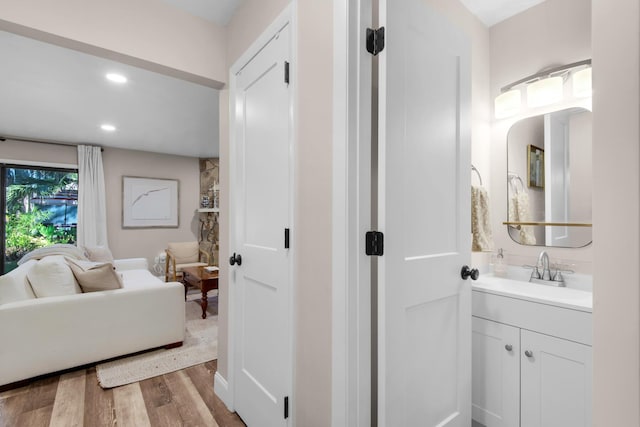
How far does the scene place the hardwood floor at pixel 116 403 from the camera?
1.79 meters

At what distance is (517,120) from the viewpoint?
202 cm

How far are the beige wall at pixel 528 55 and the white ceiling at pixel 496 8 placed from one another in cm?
4

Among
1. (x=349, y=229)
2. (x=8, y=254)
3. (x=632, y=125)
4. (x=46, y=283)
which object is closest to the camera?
(x=632, y=125)

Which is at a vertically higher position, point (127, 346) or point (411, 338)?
point (411, 338)

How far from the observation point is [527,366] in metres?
1.45

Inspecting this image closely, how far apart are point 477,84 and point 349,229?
5.52 ft

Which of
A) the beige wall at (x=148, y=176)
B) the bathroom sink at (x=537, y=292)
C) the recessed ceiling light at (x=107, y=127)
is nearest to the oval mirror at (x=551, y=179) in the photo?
the bathroom sink at (x=537, y=292)

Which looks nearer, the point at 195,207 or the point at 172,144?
the point at 172,144

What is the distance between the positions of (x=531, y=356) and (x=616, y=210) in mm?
1286

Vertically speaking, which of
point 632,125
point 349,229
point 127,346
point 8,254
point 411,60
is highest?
point 411,60

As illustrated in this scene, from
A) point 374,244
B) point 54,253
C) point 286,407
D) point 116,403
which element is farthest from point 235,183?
point 54,253

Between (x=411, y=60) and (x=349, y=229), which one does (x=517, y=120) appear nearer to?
(x=411, y=60)

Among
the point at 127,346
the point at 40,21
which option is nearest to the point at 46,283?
the point at 127,346

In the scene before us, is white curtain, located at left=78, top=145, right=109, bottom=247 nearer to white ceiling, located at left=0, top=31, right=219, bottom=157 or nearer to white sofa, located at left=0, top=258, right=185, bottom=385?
white ceiling, located at left=0, top=31, right=219, bottom=157
